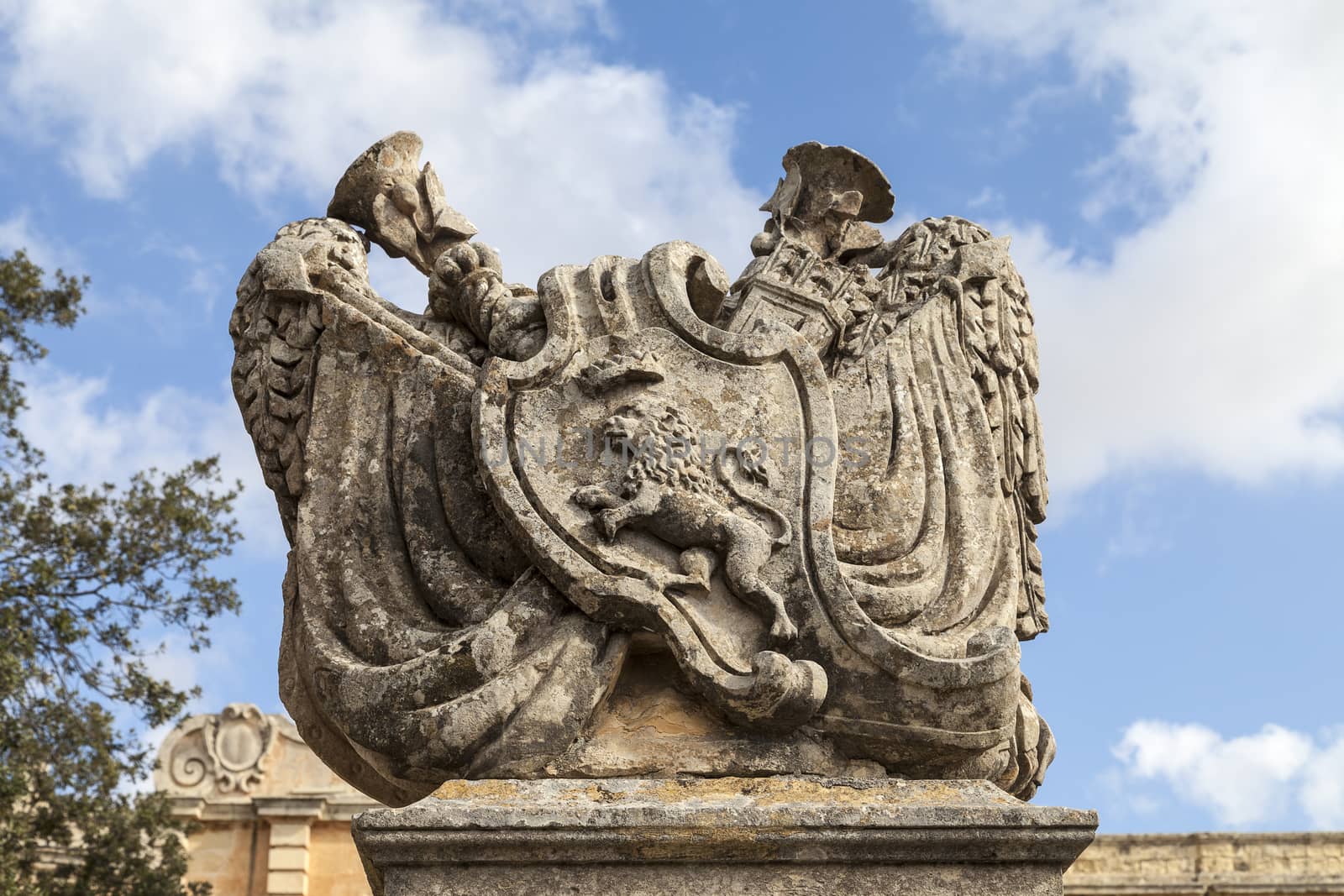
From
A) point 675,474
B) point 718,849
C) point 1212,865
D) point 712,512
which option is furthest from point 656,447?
point 1212,865

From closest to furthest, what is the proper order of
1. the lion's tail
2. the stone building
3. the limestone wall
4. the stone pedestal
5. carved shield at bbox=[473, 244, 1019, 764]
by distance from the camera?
the stone pedestal, carved shield at bbox=[473, 244, 1019, 764], the lion's tail, the stone building, the limestone wall

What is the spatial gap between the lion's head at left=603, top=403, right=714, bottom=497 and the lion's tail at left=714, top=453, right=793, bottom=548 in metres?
0.03

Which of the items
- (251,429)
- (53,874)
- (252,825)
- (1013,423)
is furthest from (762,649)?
(252,825)

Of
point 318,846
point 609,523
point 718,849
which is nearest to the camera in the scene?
point 718,849

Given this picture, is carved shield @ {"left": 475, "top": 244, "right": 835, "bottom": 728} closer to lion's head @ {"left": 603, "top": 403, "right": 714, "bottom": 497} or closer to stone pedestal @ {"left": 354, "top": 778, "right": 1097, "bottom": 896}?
lion's head @ {"left": 603, "top": 403, "right": 714, "bottom": 497}

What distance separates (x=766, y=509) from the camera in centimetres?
353

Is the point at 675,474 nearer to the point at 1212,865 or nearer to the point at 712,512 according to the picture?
the point at 712,512

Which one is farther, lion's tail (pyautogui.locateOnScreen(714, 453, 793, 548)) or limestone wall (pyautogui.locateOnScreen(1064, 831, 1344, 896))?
limestone wall (pyautogui.locateOnScreen(1064, 831, 1344, 896))

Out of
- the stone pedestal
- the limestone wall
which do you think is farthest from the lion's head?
the limestone wall

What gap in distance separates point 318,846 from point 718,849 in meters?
13.2

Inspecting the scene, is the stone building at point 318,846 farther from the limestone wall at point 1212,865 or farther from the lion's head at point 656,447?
the lion's head at point 656,447

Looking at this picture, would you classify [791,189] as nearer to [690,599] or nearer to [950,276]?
[950,276]

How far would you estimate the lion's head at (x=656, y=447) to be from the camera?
3.51m

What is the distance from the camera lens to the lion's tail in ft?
11.5
